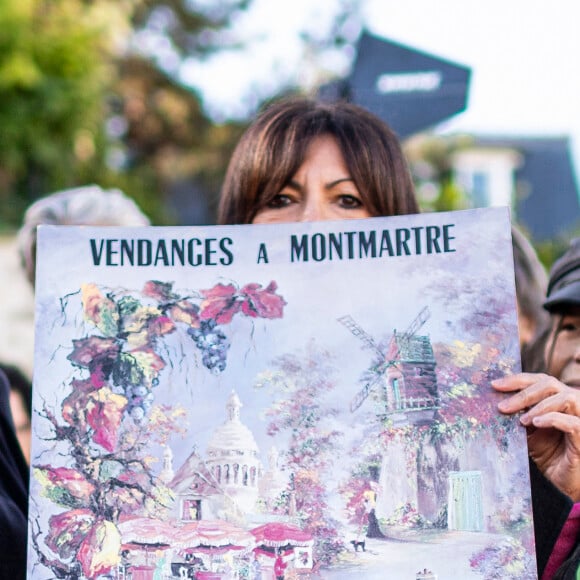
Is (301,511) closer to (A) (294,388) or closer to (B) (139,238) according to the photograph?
(A) (294,388)

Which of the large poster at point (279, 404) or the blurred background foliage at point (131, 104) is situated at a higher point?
the blurred background foliage at point (131, 104)

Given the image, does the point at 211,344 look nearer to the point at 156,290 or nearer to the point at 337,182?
the point at 156,290

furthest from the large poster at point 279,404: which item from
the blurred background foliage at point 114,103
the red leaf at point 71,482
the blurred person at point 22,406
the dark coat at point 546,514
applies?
the blurred background foliage at point 114,103

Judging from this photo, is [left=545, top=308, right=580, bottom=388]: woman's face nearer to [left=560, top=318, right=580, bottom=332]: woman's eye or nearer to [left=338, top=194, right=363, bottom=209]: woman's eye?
[left=560, top=318, right=580, bottom=332]: woman's eye

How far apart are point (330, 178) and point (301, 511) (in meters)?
0.87

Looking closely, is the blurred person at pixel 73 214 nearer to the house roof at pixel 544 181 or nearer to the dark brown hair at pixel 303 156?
the dark brown hair at pixel 303 156

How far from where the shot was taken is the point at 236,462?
5.36ft

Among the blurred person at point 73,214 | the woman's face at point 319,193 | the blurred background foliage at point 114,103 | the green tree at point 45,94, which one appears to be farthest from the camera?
the blurred background foliage at point 114,103

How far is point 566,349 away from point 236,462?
86cm

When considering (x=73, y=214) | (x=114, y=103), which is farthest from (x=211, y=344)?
(x=114, y=103)

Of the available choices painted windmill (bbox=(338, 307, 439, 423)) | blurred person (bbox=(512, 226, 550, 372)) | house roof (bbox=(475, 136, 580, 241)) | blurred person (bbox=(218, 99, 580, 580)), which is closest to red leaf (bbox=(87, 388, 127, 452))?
painted windmill (bbox=(338, 307, 439, 423))

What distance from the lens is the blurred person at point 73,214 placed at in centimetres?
294

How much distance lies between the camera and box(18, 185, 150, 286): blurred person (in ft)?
9.64

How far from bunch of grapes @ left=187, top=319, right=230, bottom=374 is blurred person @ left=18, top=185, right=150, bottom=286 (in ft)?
4.17
